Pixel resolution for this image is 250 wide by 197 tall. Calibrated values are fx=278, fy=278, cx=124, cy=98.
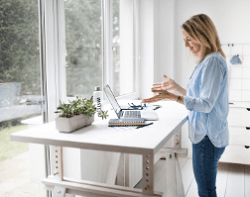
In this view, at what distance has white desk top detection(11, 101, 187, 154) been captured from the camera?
1.16 meters

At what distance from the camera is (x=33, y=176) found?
184 centimetres

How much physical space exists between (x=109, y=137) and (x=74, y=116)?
23 centimetres

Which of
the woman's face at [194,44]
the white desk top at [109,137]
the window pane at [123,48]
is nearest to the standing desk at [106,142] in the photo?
the white desk top at [109,137]

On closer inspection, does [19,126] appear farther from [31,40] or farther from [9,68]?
[31,40]

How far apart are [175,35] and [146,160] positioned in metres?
2.75

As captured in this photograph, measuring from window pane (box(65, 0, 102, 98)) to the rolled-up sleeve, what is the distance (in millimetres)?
1004

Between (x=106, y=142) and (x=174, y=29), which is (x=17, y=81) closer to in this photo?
(x=106, y=142)

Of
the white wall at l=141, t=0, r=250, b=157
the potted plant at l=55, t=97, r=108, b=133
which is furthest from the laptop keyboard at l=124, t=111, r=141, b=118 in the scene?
the white wall at l=141, t=0, r=250, b=157

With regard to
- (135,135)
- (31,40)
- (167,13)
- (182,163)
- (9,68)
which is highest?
(167,13)

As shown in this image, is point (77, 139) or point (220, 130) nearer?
point (77, 139)

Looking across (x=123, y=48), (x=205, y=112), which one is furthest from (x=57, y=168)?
(x=123, y=48)

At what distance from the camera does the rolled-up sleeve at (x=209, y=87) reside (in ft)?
4.79

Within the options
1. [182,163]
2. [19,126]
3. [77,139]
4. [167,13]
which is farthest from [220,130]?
[167,13]

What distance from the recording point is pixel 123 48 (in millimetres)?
3271
